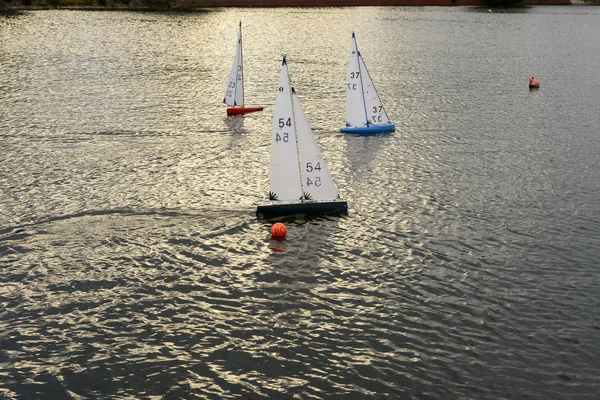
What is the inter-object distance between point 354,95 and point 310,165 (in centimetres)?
2294

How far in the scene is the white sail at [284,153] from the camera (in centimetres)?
4462

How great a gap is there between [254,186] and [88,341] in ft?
75.8

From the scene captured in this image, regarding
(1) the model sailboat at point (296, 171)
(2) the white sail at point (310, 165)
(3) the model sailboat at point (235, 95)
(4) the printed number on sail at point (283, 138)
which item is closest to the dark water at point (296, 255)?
(1) the model sailboat at point (296, 171)

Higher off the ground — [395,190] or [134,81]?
[134,81]

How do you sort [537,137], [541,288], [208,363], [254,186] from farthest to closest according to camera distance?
[537,137], [254,186], [541,288], [208,363]

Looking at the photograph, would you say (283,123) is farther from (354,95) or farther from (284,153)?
(354,95)

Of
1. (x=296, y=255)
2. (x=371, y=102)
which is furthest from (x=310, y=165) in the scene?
(x=371, y=102)

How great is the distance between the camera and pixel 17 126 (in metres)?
69.1

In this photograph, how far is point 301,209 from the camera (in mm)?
46219

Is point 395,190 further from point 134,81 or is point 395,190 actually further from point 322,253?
point 134,81

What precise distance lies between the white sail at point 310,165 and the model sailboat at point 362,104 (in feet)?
70.2

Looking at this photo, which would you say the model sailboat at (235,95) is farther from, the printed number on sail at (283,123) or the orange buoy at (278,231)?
the orange buoy at (278,231)

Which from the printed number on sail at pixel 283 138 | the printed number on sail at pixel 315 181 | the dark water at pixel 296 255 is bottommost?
the dark water at pixel 296 255

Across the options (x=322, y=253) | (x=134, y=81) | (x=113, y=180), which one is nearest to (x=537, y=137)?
(x=322, y=253)
